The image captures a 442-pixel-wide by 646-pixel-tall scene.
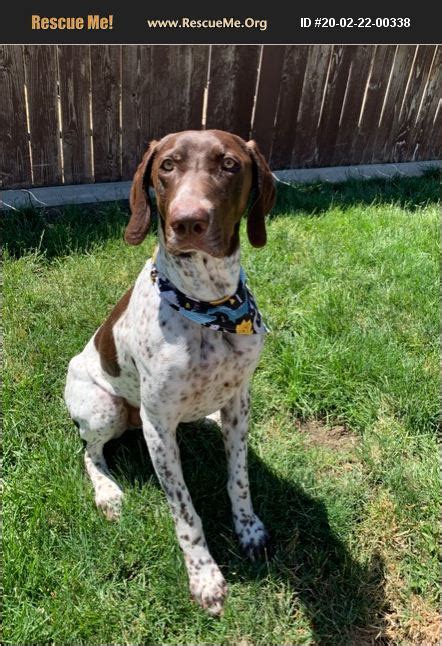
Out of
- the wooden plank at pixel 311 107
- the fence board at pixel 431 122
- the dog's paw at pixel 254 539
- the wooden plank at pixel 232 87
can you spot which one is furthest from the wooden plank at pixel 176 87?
the dog's paw at pixel 254 539

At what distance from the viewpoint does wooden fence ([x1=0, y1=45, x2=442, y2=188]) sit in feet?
16.9

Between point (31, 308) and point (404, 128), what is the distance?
16.1 feet

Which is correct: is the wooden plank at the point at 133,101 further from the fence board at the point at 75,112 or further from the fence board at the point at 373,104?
the fence board at the point at 373,104

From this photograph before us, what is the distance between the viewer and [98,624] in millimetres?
2395

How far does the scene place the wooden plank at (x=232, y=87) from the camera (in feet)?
18.2

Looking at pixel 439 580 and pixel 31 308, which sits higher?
pixel 439 580

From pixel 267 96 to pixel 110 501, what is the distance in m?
4.54

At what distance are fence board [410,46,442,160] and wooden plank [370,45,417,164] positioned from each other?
316mm

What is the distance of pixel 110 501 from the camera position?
2.85 meters

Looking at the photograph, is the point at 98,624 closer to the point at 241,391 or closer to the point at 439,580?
the point at 241,391

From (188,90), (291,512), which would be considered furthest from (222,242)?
(188,90)

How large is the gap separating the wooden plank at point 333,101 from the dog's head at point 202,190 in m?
4.25

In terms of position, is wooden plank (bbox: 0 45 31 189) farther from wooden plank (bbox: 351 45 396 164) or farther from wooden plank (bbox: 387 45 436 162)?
wooden plank (bbox: 387 45 436 162)

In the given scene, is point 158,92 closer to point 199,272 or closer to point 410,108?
point 410,108
